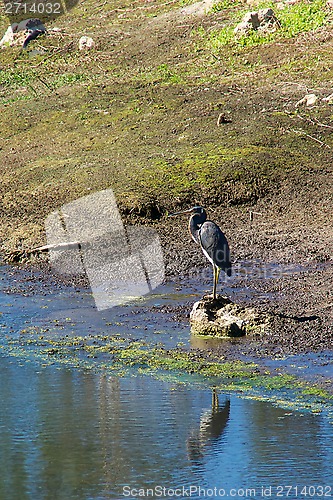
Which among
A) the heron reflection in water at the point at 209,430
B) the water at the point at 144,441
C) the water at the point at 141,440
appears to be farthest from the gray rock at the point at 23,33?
the heron reflection in water at the point at 209,430

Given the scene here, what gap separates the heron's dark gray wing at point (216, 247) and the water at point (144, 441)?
1661mm

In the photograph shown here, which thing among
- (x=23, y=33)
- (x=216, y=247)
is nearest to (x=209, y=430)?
(x=216, y=247)

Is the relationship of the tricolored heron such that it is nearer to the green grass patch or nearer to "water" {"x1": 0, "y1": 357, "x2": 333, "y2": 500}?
"water" {"x1": 0, "y1": 357, "x2": 333, "y2": 500}

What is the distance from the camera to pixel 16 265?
10.7 meters

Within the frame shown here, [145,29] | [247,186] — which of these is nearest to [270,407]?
[247,186]

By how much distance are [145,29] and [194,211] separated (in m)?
10.5

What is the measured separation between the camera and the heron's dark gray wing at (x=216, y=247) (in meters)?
8.58

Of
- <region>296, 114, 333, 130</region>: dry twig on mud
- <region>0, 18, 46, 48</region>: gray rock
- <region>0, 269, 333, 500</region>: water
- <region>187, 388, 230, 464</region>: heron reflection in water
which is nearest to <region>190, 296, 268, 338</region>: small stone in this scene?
<region>0, 269, 333, 500</region>: water

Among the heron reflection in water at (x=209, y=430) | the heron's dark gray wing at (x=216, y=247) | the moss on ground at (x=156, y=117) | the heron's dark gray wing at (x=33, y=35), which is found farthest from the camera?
the heron's dark gray wing at (x=33, y=35)

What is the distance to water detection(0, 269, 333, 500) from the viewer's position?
5562 millimetres

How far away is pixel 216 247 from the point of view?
8633 mm

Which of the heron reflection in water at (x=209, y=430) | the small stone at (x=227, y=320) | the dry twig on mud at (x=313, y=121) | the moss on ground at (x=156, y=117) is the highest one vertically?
the heron reflection in water at (x=209, y=430)

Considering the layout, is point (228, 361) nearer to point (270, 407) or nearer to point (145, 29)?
point (270, 407)

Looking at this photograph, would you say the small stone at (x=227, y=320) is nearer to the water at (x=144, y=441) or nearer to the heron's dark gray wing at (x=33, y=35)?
the water at (x=144, y=441)
